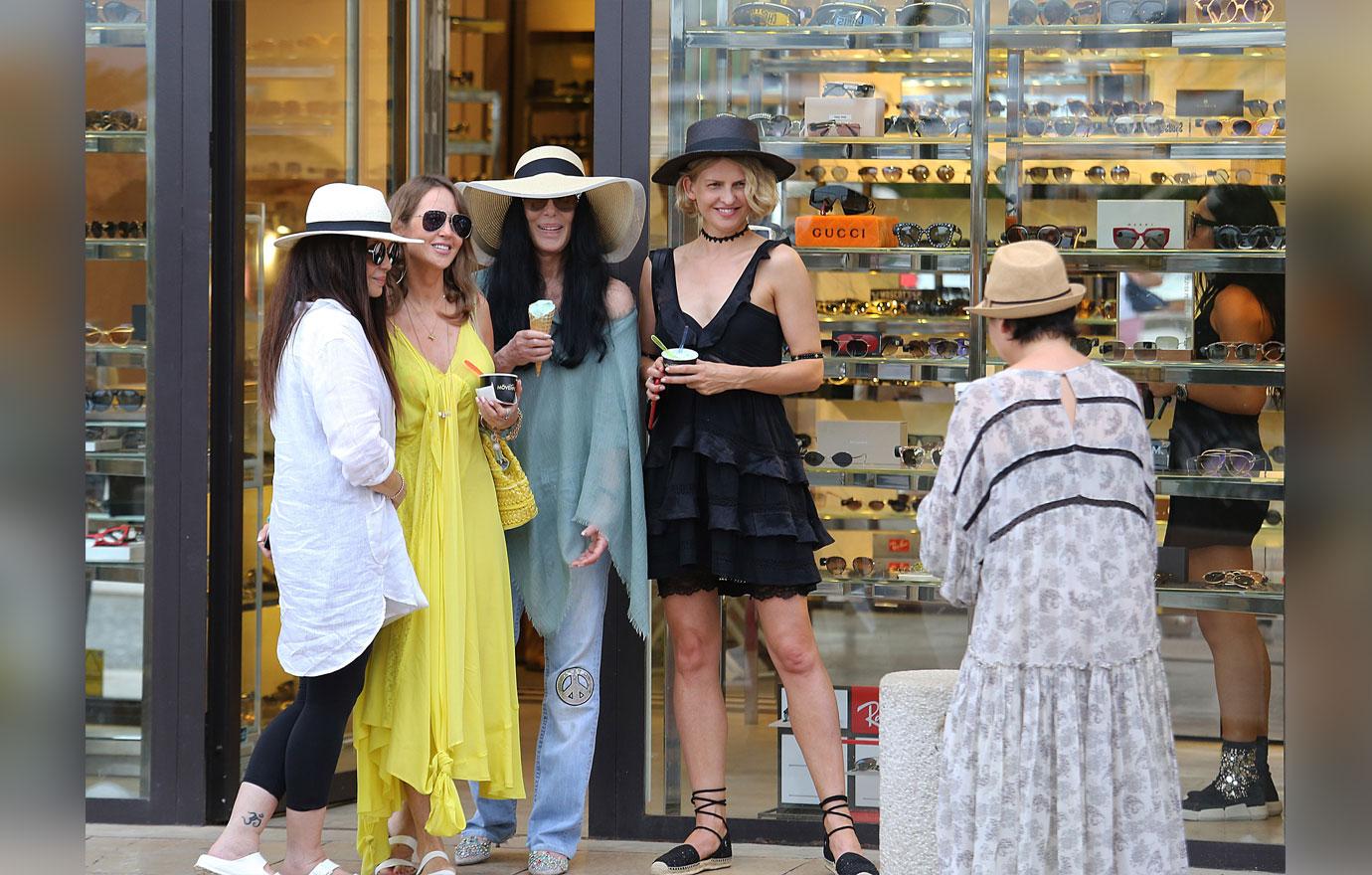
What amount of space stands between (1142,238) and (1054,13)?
76 centimetres

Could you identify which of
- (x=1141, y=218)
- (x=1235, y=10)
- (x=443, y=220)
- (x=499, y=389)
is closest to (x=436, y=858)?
(x=499, y=389)

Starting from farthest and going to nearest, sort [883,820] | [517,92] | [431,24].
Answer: [517,92] → [431,24] → [883,820]

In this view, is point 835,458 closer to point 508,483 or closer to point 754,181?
point 754,181

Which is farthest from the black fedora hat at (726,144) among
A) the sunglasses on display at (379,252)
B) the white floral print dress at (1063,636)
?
the white floral print dress at (1063,636)

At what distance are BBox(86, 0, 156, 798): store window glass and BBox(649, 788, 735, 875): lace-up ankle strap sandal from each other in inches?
71.4

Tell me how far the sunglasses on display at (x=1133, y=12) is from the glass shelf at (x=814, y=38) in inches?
18.8

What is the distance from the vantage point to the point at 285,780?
3.59 meters

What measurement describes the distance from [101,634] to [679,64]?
2.66m

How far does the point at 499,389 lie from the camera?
11.9 ft

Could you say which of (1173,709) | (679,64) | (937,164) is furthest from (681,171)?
(1173,709)

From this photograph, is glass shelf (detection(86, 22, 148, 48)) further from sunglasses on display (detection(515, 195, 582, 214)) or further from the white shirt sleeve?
the white shirt sleeve
